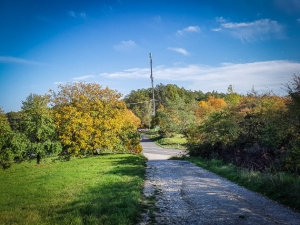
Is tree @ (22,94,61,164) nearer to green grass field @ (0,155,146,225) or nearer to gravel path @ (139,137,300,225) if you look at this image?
green grass field @ (0,155,146,225)

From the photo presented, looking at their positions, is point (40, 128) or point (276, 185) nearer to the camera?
point (276, 185)

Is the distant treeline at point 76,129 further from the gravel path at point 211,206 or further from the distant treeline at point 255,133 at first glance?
the gravel path at point 211,206

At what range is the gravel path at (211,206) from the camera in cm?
601

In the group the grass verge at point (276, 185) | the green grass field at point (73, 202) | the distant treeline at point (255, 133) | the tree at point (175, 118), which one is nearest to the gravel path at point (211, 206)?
the grass verge at point (276, 185)

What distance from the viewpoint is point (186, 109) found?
5584cm

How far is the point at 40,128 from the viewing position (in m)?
26.0

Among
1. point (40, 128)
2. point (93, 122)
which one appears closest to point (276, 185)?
point (93, 122)

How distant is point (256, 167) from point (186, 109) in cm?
4390

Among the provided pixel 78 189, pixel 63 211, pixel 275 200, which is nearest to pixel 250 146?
pixel 275 200

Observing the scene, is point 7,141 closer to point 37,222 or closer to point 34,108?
point 34,108

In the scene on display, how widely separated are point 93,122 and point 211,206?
63.5ft

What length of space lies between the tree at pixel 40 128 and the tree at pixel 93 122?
171cm

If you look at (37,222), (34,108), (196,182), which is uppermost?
(34,108)

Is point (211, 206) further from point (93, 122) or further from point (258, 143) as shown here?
point (93, 122)
